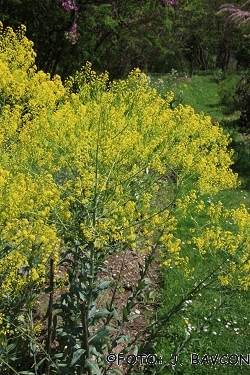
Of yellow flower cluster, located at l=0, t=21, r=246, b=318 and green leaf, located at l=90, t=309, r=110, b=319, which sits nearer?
yellow flower cluster, located at l=0, t=21, r=246, b=318

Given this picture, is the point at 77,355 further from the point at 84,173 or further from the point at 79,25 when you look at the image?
the point at 79,25

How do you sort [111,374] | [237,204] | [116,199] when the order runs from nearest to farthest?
[116,199]
[111,374]
[237,204]

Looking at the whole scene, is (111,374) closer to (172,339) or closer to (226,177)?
(172,339)

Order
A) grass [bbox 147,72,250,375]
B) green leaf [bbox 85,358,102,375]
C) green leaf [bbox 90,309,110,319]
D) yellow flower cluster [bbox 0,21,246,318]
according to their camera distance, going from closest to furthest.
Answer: yellow flower cluster [bbox 0,21,246,318] < green leaf [bbox 85,358,102,375] < green leaf [bbox 90,309,110,319] < grass [bbox 147,72,250,375]

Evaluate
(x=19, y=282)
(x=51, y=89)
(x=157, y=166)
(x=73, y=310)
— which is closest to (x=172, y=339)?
(x=73, y=310)

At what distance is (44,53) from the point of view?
8703 mm

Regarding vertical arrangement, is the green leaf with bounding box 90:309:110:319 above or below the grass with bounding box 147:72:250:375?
above

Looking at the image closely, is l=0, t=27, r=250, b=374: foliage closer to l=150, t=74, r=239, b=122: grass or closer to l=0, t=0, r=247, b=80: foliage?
l=0, t=0, r=247, b=80: foliage

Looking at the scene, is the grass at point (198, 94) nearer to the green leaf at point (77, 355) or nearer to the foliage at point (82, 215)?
the foliage at point (82, 215)

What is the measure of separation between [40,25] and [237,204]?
530 cm

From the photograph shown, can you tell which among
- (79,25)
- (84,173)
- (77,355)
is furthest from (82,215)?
(79,25)

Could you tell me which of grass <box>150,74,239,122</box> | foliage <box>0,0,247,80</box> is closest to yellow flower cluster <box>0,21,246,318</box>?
foliage <box>0,0,247,80</box>

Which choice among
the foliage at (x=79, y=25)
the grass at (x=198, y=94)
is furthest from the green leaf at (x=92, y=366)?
the grass at (x=198, y=94)

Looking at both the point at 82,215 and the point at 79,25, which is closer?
the point at 82,215
